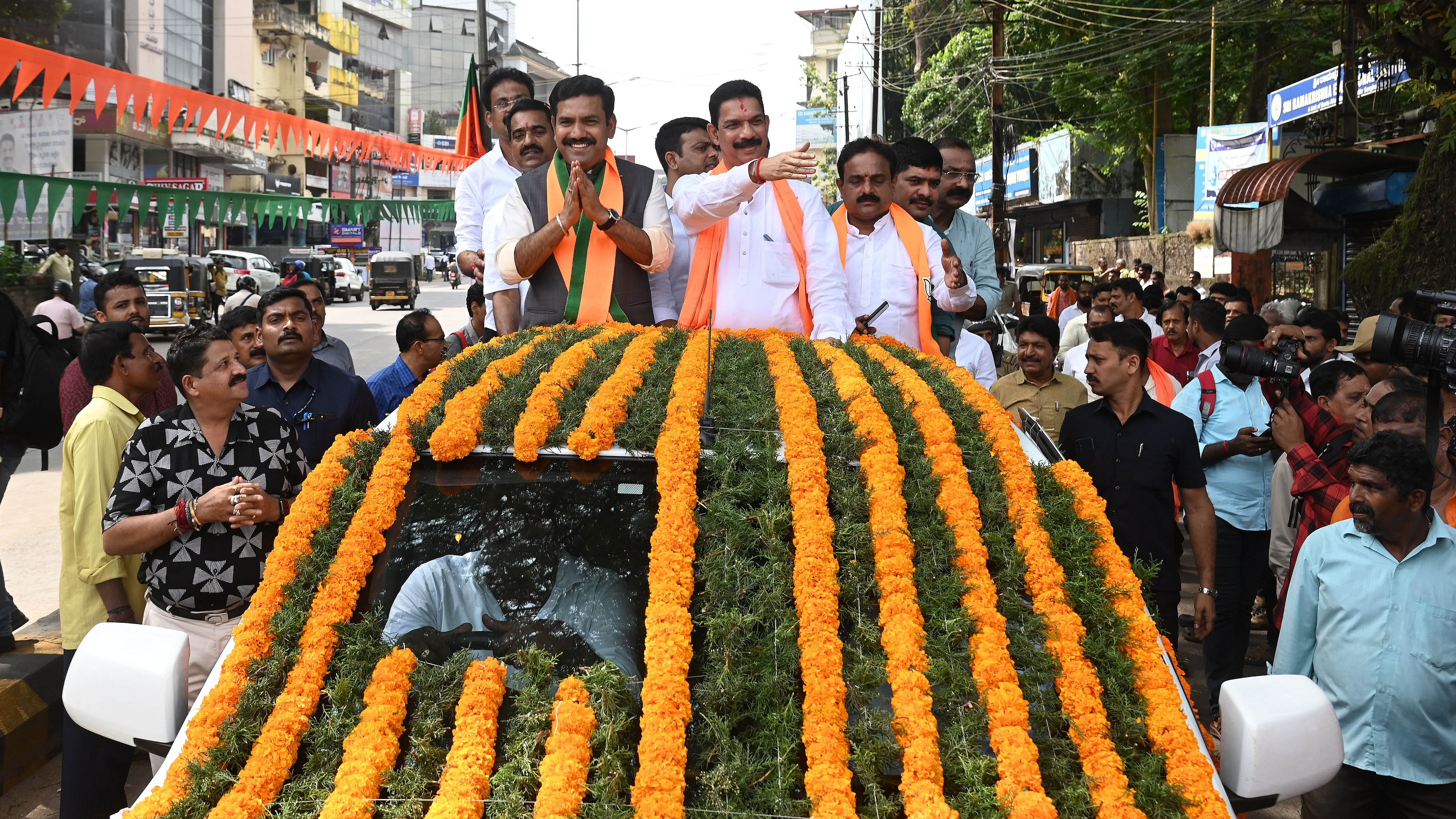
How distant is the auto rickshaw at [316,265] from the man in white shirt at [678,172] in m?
29.2

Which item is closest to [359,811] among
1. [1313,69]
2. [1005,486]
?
[1005,486]

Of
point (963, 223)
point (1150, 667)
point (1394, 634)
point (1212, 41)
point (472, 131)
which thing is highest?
point (1212, 41)

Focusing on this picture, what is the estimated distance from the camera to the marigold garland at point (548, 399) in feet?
11.2

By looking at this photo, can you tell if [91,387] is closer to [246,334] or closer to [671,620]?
[246,334]

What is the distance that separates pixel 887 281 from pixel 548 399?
295cm

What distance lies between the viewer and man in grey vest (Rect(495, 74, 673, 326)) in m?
5.41

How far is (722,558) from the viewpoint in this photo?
3098 mm

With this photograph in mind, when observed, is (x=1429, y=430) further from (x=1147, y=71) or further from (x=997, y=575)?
(x=1147, y=71)

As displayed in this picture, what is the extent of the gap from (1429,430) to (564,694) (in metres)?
3.26

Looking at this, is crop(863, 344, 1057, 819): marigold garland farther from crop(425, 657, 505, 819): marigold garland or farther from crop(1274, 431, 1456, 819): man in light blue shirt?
crop(1274, 431, 1456, 819): man in light blue shirt

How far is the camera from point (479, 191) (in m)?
7.05

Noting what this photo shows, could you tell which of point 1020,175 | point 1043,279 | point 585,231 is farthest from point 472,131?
point 1020,175

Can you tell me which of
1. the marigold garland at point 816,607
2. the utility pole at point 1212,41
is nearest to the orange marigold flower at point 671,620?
the marigold garland at point 816,607

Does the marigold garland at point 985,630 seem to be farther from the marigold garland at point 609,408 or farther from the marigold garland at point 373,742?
the marigold garland at point 373,742
